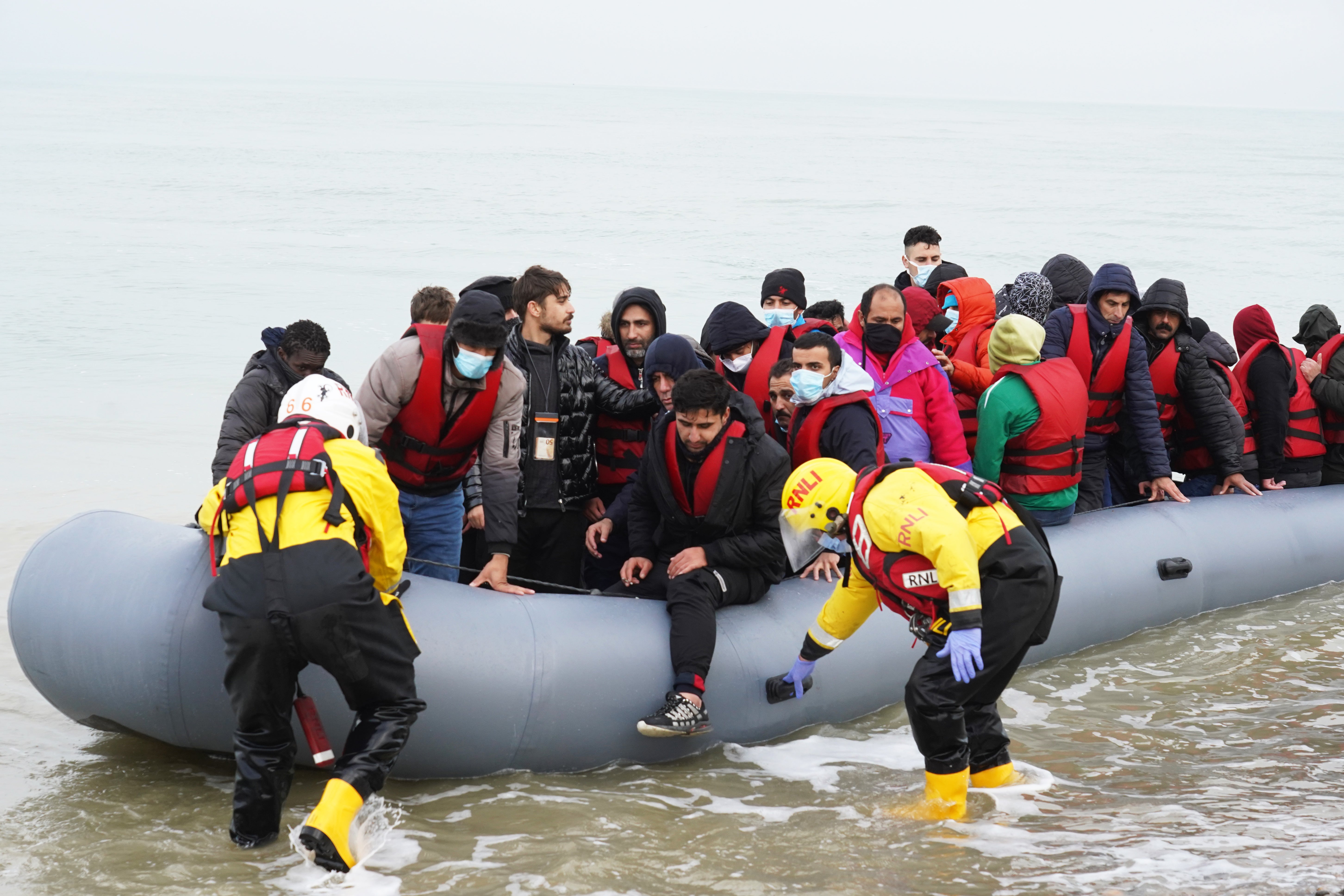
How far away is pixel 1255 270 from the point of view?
818 inches

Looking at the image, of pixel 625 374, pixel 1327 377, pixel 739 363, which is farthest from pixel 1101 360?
pixel 625 374

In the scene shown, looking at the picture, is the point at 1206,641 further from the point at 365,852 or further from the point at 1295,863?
the point at 365,852

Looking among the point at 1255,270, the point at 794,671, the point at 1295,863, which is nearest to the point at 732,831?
the point at 794,671

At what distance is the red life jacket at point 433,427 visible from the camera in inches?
138

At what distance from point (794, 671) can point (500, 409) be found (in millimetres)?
1167

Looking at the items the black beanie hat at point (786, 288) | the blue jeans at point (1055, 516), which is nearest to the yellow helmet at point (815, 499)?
the blue jeans at point (1055, 516)

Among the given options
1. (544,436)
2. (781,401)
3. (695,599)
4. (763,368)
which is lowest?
(695,599)

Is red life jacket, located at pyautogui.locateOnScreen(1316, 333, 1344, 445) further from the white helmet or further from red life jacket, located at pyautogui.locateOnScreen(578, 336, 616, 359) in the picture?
the white helmet

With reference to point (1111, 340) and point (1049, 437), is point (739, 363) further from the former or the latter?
point (1111, 340)

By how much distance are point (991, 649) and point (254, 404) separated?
2272 mm

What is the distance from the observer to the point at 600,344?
15.2ft

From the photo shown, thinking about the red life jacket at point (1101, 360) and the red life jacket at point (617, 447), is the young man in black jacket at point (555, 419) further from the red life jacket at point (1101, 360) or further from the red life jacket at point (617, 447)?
the red life jacket at point (1101, 360)

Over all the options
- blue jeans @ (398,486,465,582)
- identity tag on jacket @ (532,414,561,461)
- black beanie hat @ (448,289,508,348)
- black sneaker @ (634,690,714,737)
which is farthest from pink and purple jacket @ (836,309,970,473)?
blue jeans @ (398,486,465,582)

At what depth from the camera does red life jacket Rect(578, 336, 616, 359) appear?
14.9 ft
